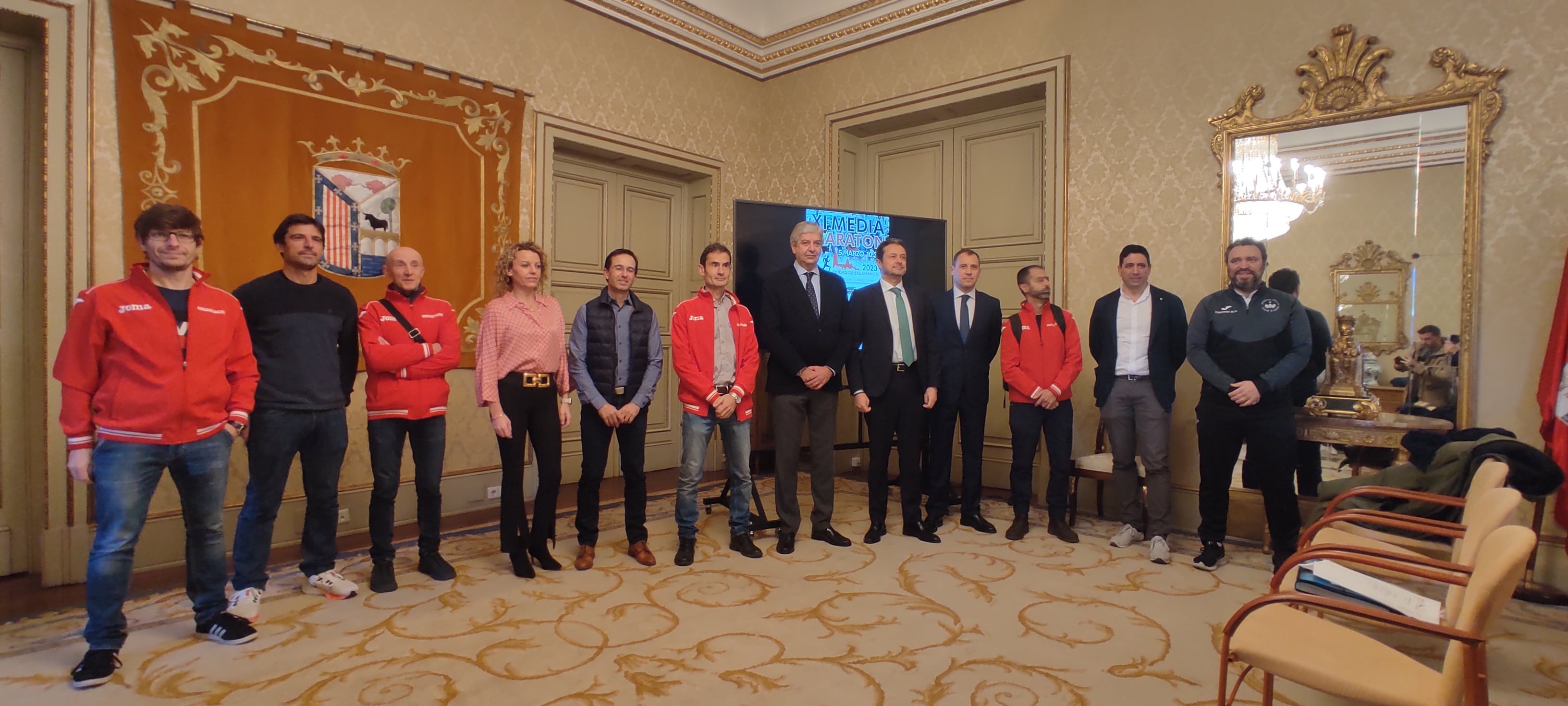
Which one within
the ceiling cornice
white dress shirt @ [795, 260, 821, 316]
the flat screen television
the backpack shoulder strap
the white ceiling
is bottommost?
the backpack shoulder strap

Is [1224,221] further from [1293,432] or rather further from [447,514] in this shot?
[447,514]

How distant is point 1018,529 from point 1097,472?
581mm

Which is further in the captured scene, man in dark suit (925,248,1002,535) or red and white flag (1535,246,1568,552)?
man in dark suit (925,248,1002,535)

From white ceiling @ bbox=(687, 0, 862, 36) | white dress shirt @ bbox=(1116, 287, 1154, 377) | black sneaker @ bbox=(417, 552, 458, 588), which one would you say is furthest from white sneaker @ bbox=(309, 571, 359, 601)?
white ceiling @ bbox=(687, 0, 862, 36)

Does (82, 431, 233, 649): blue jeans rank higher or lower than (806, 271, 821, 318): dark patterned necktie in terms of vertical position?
lower

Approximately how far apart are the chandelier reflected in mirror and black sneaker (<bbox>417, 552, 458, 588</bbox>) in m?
4.04

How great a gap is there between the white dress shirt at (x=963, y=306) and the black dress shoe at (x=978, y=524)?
3.30 feet

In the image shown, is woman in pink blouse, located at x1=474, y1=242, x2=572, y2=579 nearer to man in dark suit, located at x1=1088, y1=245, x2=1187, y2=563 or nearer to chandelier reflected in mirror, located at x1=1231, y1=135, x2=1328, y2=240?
man in dark suit, located at x1=1088, y1=245, x2=1187, y2=563

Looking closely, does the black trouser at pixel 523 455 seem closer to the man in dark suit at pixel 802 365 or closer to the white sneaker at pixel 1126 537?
the man in dark suit at pixel 802 365

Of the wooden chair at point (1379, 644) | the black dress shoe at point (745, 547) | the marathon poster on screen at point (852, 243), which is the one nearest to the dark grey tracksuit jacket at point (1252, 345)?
the wooden chair at point (1379, 644)

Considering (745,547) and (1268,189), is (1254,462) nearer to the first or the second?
(1268,189)

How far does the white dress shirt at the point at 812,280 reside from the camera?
11.9 feet

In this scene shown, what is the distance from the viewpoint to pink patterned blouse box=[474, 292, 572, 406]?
9.96 feet

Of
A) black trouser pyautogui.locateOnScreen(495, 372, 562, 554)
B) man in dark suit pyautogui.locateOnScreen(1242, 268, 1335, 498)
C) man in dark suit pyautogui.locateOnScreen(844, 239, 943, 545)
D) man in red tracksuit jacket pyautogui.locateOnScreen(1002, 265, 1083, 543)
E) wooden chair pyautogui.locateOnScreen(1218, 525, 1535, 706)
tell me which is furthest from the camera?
man in red tracksuit jacket pyautogui.locateOnScreen(1002, 265, 1083, 543)
